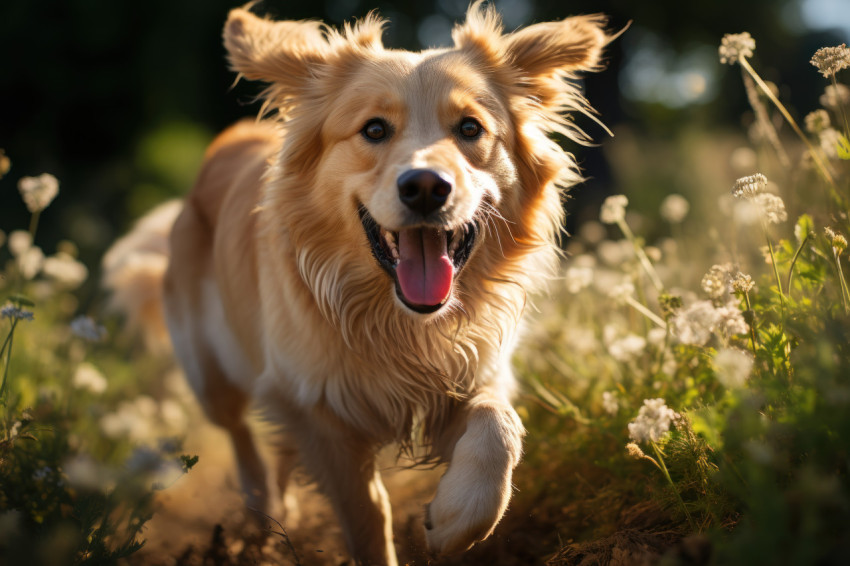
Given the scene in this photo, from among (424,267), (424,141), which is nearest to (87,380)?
(424,267)

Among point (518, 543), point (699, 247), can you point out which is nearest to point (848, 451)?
point (518, 543)

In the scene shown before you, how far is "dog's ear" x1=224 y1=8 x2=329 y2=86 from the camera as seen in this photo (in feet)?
11.6

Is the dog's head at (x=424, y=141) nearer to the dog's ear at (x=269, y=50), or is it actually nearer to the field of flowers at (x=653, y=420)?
the dog's ear at (x=269, y=50)

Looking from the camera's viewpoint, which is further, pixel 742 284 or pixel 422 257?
pixel 422 257

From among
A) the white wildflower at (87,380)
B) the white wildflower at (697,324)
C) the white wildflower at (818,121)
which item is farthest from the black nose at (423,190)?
the white wildflower at (87,380)

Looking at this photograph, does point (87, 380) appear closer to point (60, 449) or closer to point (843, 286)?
point (60, 449)

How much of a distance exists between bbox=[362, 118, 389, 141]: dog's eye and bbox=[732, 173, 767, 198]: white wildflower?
1.43 meters

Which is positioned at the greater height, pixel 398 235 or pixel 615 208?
pixel 398 235

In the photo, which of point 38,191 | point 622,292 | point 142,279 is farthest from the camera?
point 142,279

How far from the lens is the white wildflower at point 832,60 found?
259 centimetres

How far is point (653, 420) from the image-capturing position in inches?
92.6

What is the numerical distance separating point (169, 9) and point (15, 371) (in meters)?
12.0

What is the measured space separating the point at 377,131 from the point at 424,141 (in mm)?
241

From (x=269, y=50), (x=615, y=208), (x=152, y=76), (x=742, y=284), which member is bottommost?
(x=152, y=76)
